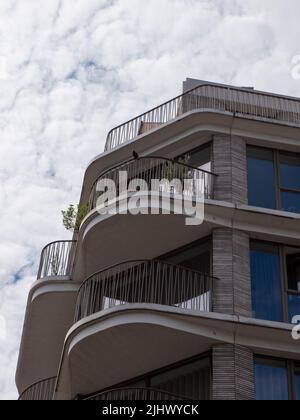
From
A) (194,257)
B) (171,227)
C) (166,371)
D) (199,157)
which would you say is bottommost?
(166,371)

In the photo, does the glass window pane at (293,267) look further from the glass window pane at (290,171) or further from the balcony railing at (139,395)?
the balcony railing at (139,395)

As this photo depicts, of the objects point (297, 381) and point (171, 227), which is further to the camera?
point (171, 227)

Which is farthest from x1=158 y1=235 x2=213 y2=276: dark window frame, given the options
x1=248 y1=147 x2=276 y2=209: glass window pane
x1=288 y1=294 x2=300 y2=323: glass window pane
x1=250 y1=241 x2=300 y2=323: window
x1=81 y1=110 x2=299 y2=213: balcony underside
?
x1=81 y1=110 x2=299 y2=213: balcony underside

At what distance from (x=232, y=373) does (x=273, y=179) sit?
18.4ft

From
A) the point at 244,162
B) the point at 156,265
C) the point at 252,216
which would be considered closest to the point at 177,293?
the point at 156,265

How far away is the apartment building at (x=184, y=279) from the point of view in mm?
17781

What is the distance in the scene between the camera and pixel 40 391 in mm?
22031

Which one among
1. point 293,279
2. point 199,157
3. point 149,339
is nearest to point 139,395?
point 149,339

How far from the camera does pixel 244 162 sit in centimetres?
2091

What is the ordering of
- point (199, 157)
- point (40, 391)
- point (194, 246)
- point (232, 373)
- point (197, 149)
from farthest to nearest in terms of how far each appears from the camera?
point (40, 391) → point (197, 149) → point (199, 157) → point (194, 246) → point (232, 373)

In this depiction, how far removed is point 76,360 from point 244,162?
239 inches

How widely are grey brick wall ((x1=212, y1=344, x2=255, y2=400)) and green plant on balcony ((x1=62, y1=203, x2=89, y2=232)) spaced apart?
6306 mm

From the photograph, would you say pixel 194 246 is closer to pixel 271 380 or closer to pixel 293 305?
pixel 293 305
